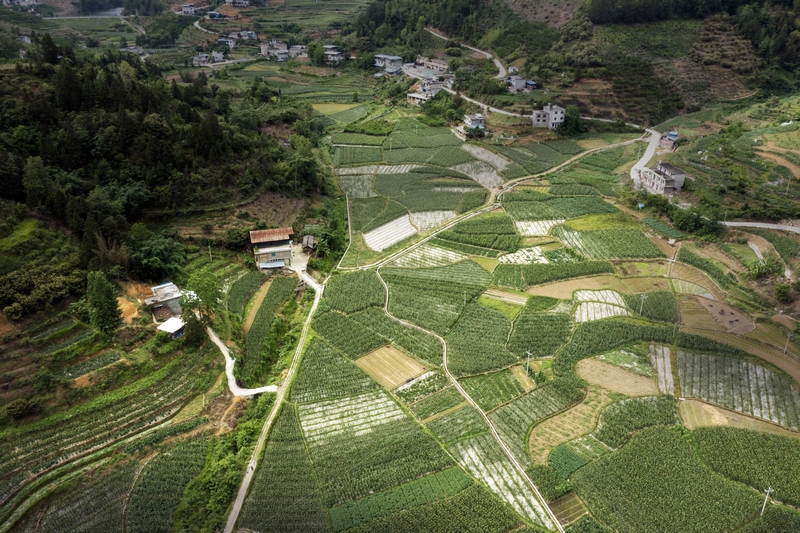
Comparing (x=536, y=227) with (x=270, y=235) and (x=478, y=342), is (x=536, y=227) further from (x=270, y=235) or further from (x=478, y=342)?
(x=270, y=235)

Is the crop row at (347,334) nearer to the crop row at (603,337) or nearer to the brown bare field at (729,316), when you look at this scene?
the crop row at (603,337)

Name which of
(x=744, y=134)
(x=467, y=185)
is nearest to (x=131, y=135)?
(x=467, y=185)

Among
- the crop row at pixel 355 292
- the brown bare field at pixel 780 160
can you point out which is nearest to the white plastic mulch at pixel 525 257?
the crop row at pixel 355 292

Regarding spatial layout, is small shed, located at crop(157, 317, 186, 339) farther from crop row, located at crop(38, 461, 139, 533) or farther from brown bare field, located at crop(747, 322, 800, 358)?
brown bare field, located at crop(747, 322, 800, 358)

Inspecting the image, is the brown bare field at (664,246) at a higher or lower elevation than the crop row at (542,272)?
higher

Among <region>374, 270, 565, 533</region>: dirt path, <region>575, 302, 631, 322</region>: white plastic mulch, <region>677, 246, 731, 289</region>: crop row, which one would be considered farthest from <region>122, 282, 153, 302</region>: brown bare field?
<region>677, 246, 731, 289</region>: crop row
